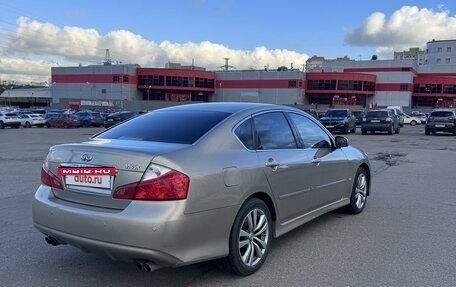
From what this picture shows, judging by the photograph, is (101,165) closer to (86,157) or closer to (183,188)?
(86,157)

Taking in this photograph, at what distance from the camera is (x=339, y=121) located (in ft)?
96.5

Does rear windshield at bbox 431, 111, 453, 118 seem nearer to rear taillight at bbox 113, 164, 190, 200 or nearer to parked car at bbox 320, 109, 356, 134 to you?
parked car at bbox 320, 109, 356, 134

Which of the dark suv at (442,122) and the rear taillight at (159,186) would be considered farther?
the dark suv at (442,122)

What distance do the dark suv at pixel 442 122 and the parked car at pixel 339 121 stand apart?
16.4 feet

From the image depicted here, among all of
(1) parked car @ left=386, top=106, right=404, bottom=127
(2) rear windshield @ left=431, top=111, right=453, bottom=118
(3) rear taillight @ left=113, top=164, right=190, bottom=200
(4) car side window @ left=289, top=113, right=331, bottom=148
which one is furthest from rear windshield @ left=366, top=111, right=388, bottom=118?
(3) rear taillight @ left=113, top=164, right=190, bottom=200

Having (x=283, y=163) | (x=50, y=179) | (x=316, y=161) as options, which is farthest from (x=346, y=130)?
(x=50, y=179)

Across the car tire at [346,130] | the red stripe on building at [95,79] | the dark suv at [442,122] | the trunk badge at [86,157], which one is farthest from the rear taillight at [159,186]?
the red stripe on building at [95,79]

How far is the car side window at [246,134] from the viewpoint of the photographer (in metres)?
4.37

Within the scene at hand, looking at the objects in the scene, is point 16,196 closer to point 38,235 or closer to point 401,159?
point 38,235

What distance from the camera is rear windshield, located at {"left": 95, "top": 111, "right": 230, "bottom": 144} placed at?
4.25 m

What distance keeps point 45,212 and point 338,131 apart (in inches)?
1093

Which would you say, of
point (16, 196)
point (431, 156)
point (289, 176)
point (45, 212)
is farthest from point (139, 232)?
point (431, 156)

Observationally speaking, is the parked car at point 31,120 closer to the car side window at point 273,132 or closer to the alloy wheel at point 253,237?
the car side window at point 273,132

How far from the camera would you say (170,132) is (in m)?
4.41
